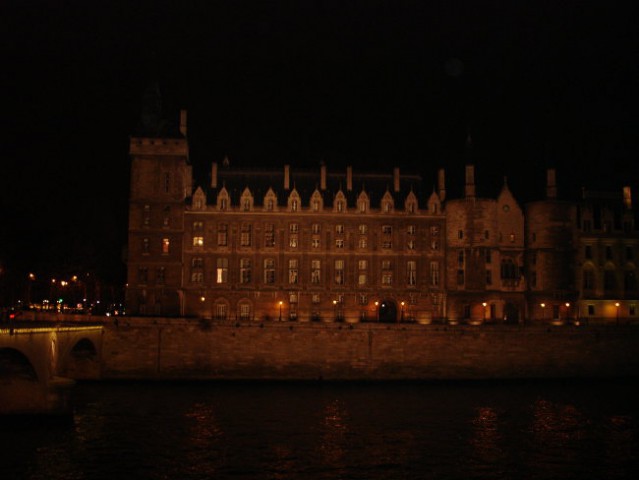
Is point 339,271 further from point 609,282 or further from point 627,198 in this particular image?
point 627,198

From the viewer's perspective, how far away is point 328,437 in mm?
48656

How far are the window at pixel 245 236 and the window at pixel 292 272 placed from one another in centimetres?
508

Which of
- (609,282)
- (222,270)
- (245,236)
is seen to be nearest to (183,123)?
(245,236)

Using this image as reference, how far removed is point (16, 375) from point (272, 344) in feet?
104

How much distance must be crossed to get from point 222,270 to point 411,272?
21293 mm

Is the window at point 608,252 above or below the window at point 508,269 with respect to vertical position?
above

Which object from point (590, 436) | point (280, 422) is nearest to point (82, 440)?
point (280, 422)

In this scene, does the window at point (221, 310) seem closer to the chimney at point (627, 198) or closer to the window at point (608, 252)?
the window at point (608, 252)

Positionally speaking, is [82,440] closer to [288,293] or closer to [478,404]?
[478,404]

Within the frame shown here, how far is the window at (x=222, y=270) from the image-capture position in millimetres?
90188

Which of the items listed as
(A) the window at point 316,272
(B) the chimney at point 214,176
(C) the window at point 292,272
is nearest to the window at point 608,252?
(A) the window at point 316,272

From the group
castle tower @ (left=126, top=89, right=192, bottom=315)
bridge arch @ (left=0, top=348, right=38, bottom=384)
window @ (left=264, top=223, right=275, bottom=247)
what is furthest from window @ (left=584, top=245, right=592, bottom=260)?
bridge arch @ (left=0, top=348, right=38, bottom=384)

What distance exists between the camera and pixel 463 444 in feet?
155

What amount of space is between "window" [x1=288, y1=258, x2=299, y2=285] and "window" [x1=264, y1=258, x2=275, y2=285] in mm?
1797
